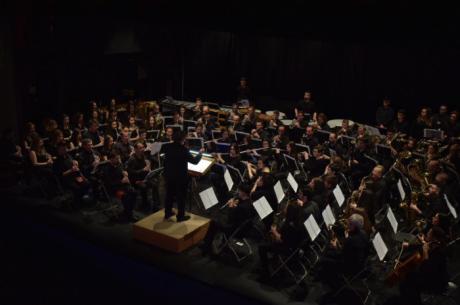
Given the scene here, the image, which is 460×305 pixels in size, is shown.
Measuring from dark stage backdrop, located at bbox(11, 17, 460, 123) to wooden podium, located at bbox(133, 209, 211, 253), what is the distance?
19.4 feet

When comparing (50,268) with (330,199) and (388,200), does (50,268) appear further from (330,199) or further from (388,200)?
(388,200)

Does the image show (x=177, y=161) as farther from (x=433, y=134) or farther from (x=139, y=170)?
(x=433, y=134)

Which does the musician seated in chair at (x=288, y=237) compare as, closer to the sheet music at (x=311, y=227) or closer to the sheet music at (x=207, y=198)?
the sheet music at (x=311, y=227)

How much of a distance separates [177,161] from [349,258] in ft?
10.1

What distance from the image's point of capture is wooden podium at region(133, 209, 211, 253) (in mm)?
8078

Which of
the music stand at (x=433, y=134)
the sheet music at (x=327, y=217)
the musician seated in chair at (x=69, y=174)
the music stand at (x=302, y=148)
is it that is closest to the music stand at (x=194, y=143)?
the music stand at (x=302, y=148)

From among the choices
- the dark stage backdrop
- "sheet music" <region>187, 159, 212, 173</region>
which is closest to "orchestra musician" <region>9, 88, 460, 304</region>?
"sheet music" <region>187, 159, 212, 173</region>

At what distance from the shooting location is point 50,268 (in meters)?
8.00

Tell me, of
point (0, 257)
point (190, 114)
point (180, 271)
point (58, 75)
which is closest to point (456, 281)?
point (180, 271)

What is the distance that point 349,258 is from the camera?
6594 millimetres

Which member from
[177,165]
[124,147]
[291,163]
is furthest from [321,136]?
[177,165]

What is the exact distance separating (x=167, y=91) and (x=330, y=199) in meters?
11.0

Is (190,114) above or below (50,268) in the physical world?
above

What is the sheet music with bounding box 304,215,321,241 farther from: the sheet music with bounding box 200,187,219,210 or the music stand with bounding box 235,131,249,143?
the music stand with bounding box 235,131,249,143
